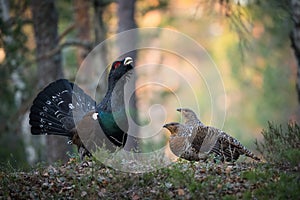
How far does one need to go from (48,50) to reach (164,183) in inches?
359

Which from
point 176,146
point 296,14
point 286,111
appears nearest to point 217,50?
point 286,111

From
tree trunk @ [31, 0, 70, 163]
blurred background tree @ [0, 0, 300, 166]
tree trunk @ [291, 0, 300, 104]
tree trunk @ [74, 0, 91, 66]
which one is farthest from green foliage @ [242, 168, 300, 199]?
tree trunk @ [74, 0, 91, 66]

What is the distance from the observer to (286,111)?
106 ft

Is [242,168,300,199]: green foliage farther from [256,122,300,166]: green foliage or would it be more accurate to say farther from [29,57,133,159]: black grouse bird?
[29,57,133,159]: black grouse bird

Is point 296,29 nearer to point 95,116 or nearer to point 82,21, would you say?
point 95,116

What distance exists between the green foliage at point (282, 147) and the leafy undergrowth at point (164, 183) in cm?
13

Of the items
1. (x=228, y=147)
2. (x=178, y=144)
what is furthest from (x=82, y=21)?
(x=228, y=147)

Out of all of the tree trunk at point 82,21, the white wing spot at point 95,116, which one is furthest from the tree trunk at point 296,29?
the tree trunk at point 82,21

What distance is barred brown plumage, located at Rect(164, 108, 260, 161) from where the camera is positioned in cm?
884

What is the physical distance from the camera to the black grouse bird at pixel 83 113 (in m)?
9.32

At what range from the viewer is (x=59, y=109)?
10492 millimetres

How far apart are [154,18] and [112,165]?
75.9 feet

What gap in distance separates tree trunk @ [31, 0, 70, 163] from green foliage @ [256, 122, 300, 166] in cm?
770

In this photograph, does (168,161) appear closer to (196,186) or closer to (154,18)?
(196,186)
